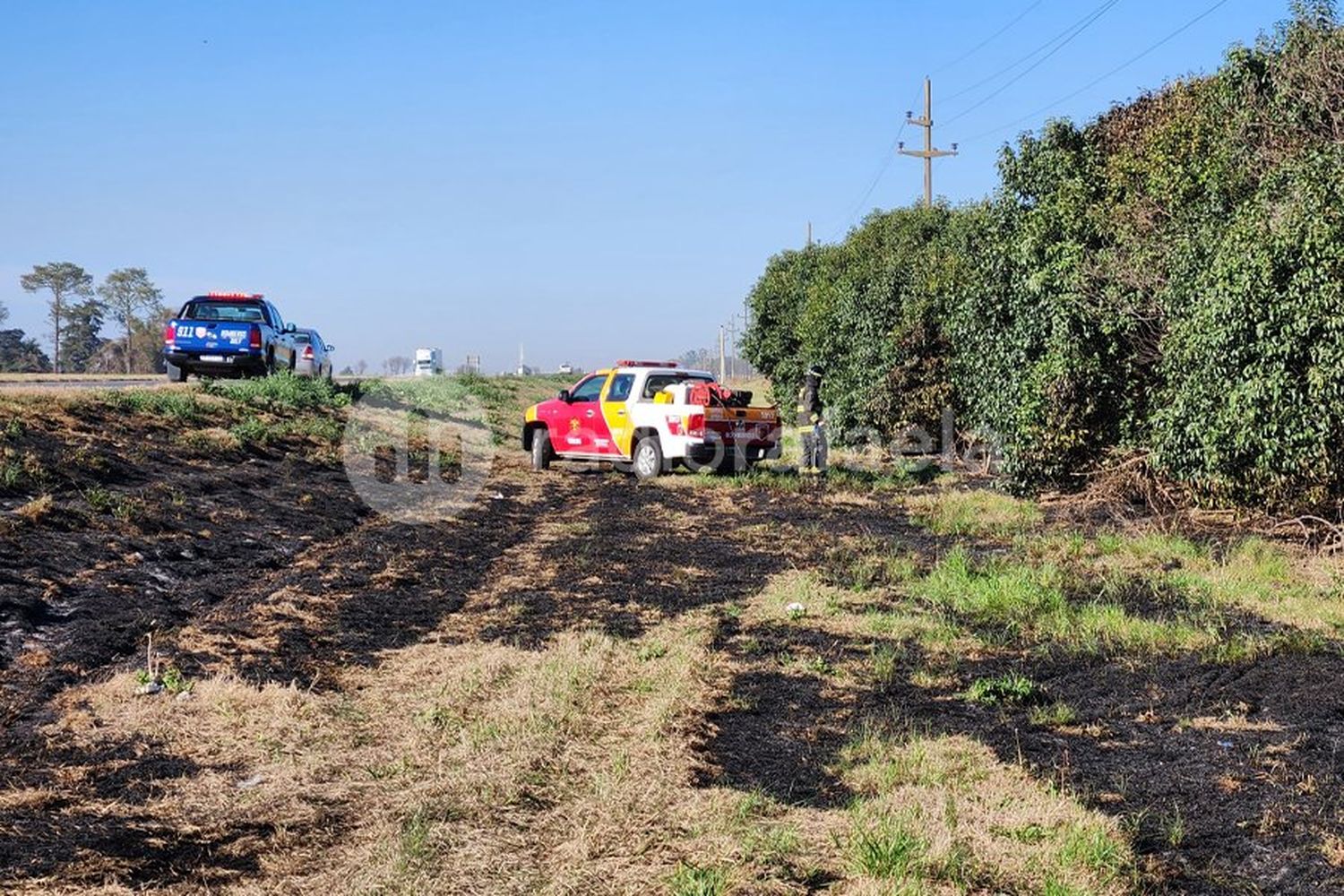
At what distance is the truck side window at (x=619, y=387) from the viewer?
17797mm

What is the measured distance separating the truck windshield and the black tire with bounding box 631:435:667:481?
880 centimetres

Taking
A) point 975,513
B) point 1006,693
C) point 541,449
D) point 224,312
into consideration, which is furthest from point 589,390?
point 1006,693

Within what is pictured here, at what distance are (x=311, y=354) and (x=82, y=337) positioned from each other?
62834 millimetres

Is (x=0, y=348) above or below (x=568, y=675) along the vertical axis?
above

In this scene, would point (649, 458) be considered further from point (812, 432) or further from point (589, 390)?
point (812, 432)

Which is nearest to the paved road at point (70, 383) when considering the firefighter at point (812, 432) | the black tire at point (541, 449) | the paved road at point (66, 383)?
the paved road at point (66, 383)

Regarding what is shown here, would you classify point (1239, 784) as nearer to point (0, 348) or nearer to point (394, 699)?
point (394, 699)

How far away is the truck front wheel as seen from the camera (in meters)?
17.7

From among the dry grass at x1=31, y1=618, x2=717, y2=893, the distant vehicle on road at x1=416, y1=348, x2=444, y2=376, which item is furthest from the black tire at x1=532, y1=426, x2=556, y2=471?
the distant vehicle on road at x1=416, y1=348, x2=444, y2=376

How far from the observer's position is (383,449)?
18.7m

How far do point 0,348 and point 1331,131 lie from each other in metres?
79.5

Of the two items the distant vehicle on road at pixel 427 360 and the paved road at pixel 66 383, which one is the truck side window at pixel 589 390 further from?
the distant vehicle on road at pixel 427 360

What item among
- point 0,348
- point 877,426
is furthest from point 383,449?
point 0,348

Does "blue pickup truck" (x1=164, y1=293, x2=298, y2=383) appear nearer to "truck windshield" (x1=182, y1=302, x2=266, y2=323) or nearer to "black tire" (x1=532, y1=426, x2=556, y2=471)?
"truck windshield" (x1=182, y1=302, x2=266, y2=323)
